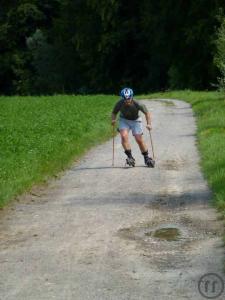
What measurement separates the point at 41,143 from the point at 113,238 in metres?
9.18

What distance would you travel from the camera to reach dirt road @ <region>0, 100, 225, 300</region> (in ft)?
22.1

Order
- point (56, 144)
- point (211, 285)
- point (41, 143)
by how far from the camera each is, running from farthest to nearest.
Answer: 1. point (41, 143)
2. point (56, 144)
3. point (211, 285)

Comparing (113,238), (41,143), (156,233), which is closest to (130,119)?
(41,143)

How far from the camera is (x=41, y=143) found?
17484 mm

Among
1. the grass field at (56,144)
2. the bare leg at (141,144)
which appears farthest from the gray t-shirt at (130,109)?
the grass field at (56,144)

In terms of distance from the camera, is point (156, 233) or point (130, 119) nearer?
point (156, 233)

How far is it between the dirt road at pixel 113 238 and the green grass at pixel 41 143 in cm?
47

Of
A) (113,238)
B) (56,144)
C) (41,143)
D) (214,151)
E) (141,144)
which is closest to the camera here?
(113,238)

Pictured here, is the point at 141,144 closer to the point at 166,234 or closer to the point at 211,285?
the point at 166,234

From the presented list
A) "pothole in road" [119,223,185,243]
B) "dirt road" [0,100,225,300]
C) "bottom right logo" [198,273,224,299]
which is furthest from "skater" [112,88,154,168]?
"bottom right logo" [198,273,224,299]

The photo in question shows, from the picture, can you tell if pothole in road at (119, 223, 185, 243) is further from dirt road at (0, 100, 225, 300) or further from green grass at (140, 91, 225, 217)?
green grass at (140, 91, 225, 217)

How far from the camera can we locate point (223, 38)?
33.9 metres

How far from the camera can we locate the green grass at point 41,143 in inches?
499

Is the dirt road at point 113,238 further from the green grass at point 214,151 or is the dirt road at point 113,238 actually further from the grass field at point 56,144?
the grass field at point 56,144
